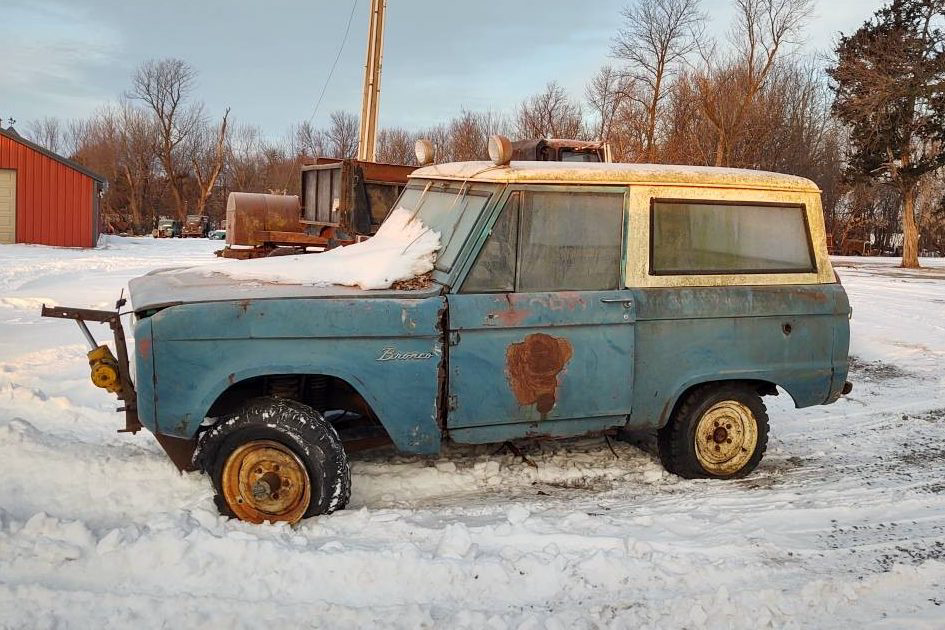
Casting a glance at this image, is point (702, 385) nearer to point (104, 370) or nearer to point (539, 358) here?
point (539, 358)

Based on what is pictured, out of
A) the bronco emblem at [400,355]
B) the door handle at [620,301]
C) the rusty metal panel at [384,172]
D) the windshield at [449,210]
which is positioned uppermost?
the rusty metal panel at [384,172]

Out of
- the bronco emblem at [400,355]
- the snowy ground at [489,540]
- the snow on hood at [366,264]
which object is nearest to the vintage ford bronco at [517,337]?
the bronco emblem at [400,355]

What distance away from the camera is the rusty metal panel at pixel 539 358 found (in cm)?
465

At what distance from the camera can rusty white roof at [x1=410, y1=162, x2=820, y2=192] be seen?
488 cm

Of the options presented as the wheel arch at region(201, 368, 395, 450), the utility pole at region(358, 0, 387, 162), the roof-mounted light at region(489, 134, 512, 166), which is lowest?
the wheel arch at region(201, 368, 395, 450)

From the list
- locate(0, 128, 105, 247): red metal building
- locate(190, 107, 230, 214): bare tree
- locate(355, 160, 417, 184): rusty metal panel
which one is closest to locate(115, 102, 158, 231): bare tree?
locate(190, 107, 230, 214): bare tree

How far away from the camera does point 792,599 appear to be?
3.68m

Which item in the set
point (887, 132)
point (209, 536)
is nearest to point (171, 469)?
point (209, 536)

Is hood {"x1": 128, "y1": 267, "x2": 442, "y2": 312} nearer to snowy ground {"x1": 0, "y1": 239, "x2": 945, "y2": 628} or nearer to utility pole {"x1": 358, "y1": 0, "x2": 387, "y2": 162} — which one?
snowy ground {"x1": 0, "y1": 239, "x2": 945, "y2": 628}

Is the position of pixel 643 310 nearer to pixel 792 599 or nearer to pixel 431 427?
pixel 431 427

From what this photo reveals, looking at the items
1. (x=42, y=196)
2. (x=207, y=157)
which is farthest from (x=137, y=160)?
(x=42, y=196)

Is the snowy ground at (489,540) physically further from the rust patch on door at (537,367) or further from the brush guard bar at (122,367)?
the rust patch on door at (537,367)

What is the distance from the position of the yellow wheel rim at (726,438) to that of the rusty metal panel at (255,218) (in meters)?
11.1

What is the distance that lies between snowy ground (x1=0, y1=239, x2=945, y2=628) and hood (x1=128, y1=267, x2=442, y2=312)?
3.55ft
